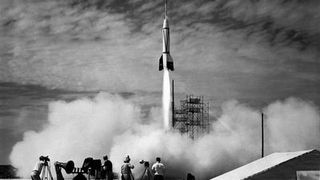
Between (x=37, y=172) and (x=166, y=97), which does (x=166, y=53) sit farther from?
(x=37, y=172)

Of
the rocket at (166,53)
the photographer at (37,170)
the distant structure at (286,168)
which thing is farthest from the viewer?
the rocket at (166,53)

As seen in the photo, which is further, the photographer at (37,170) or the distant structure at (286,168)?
the photographer at (37,170)

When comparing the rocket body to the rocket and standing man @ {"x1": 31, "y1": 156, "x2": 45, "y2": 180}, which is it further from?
standing man @ {"x1": 31, "y1": 156, "x2": 45, "y2": 180}

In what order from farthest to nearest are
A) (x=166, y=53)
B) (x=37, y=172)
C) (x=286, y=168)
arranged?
(x=166, y=53) < (x=37, y=172) < (x=286, y=168)

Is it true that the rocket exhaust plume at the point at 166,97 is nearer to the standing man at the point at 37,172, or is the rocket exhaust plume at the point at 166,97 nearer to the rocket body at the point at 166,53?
the rocket body at the point at 166,53

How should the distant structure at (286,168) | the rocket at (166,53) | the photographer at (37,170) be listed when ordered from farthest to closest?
the rocket at (166,53)
the photographer at (37,170)
the distant structure at (286,168)

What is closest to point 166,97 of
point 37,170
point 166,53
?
point 166,53

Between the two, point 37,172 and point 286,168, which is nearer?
point 286,168

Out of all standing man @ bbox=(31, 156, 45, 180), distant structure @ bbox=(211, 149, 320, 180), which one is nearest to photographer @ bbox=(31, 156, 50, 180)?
standing man @ bbox=(31, 156, 45, 180)

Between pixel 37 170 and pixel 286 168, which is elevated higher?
pixel 286 168

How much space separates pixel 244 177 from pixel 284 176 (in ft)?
4.34

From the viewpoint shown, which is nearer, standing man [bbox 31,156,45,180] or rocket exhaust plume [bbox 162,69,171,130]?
standing man [bbox 31,156,45,180]

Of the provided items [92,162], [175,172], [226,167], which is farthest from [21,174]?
[92,162]

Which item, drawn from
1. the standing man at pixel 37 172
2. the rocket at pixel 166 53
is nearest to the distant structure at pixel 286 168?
the standing man at pixel 37 172
